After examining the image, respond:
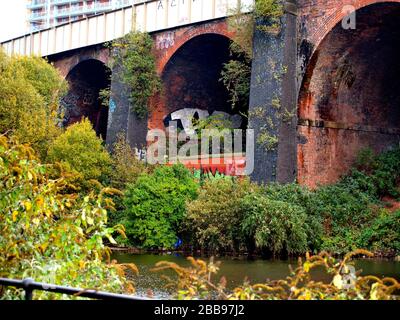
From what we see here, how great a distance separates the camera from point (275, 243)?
19.0 m

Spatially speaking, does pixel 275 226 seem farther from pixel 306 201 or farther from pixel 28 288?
pixel 28 288

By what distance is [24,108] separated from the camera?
24016 mm

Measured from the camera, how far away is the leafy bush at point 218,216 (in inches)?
801

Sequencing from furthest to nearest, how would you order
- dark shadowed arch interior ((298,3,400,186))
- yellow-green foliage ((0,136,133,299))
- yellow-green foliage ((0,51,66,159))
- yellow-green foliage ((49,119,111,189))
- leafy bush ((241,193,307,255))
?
yellow-green foliage ((49,119,111,189)), yellow-green foliage ((0,51,66,159)), dark shadowed arch interior ((298,3,400,186)), leafy bush ((241,193,307,255)), yellow-green foliage ((0,136,133,299))

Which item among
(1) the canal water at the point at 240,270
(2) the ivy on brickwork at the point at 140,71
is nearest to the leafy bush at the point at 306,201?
(1) the canal water at the point at 240,270

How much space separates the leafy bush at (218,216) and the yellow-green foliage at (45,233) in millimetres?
13440

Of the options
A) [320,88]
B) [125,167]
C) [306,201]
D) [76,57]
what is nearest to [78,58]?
[76,57]

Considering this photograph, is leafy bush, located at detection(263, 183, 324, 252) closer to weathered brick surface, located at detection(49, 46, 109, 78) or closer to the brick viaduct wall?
the brick viaduct wall

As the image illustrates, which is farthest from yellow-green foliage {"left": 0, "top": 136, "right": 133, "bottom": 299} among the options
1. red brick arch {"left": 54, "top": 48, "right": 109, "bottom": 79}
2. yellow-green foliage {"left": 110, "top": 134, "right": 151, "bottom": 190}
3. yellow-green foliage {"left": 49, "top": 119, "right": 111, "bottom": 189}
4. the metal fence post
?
red brick arch {"left": 54, "top": 48, "right": 109, "bottom": 79}

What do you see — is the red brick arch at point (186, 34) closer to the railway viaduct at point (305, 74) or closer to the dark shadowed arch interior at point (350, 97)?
the railway viaduct at point (305, 74)

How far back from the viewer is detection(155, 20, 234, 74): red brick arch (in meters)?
24.8

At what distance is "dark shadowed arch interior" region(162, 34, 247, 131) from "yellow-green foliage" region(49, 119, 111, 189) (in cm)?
396

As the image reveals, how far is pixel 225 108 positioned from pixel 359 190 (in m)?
8.26

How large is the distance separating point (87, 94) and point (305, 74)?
1423cm
